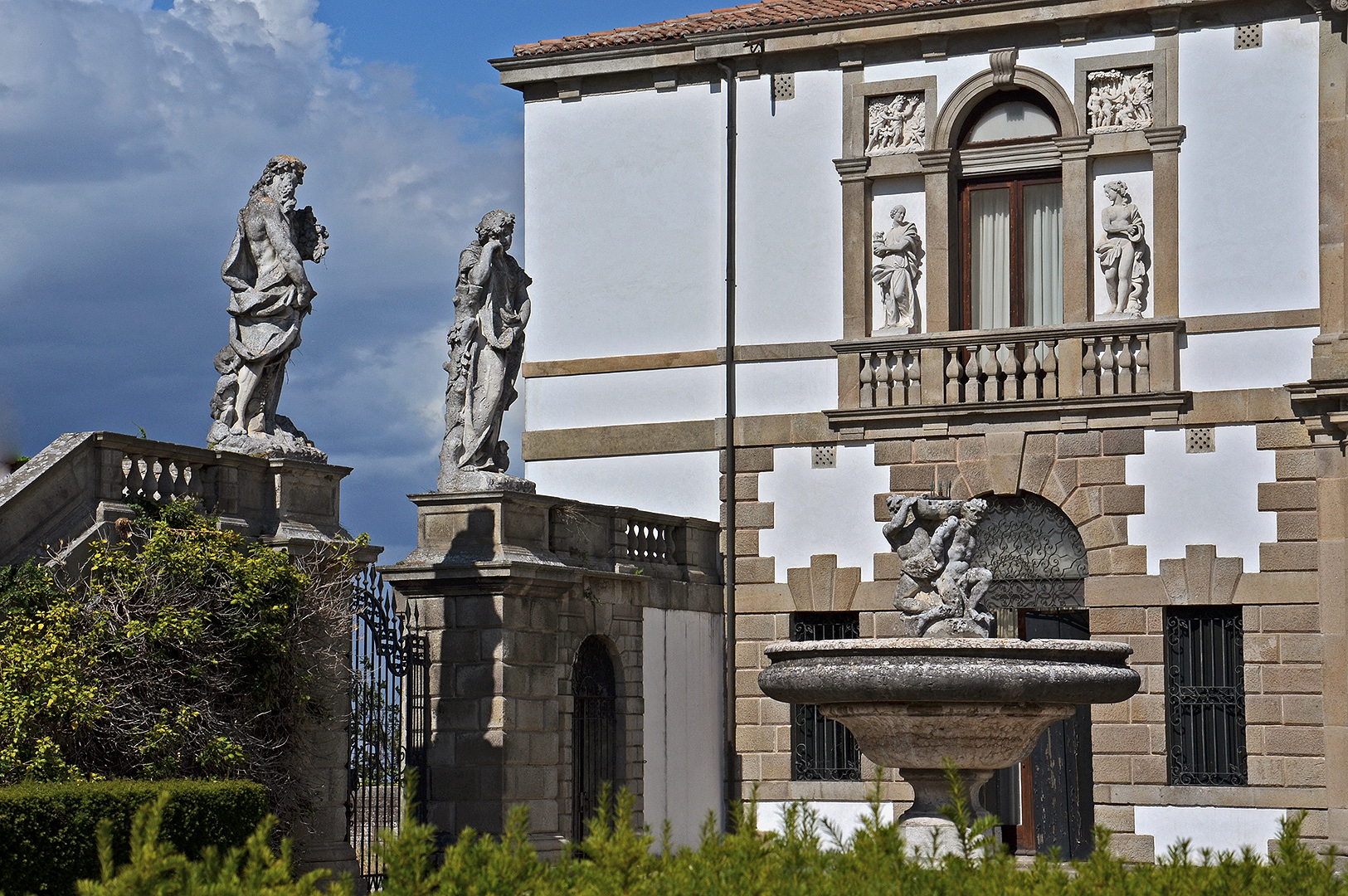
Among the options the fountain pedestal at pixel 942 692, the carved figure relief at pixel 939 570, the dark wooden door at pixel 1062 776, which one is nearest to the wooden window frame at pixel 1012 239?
the dark wooden door at pixel 1062 776

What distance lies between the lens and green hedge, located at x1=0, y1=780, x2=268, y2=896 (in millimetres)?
9891

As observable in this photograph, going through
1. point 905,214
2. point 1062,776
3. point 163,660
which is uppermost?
point 905,214

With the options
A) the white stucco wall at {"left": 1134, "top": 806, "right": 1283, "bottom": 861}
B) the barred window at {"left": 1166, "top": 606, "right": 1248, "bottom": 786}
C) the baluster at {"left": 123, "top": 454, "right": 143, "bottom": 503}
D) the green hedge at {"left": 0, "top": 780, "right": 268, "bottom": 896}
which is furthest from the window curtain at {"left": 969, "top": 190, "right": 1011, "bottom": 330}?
the green hedge at {"left": 0, "top": 780, "right": 268, "bottom": 896}

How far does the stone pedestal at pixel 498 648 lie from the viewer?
51.2 ft

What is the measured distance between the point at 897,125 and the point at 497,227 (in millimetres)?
5749

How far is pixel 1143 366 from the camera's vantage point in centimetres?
1912

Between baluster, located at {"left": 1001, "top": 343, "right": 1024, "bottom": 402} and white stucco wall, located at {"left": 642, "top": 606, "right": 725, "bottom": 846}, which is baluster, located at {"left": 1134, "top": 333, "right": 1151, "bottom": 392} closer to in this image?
baluster, located at {"left": 1001, "top": 343, "right": 1024, "bottom": 402}

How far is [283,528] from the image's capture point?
13.5m

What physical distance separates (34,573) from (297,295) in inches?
112

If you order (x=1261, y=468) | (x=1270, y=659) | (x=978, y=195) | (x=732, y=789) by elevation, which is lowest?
(x=732, y=789)

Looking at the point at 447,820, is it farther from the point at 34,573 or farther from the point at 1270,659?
the point at 1270,659

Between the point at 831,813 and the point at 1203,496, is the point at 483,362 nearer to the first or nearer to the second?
the point at 831,813

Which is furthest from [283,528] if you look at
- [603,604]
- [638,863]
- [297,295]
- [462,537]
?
[638,863]

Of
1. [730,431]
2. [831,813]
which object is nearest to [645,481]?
[730,431]
